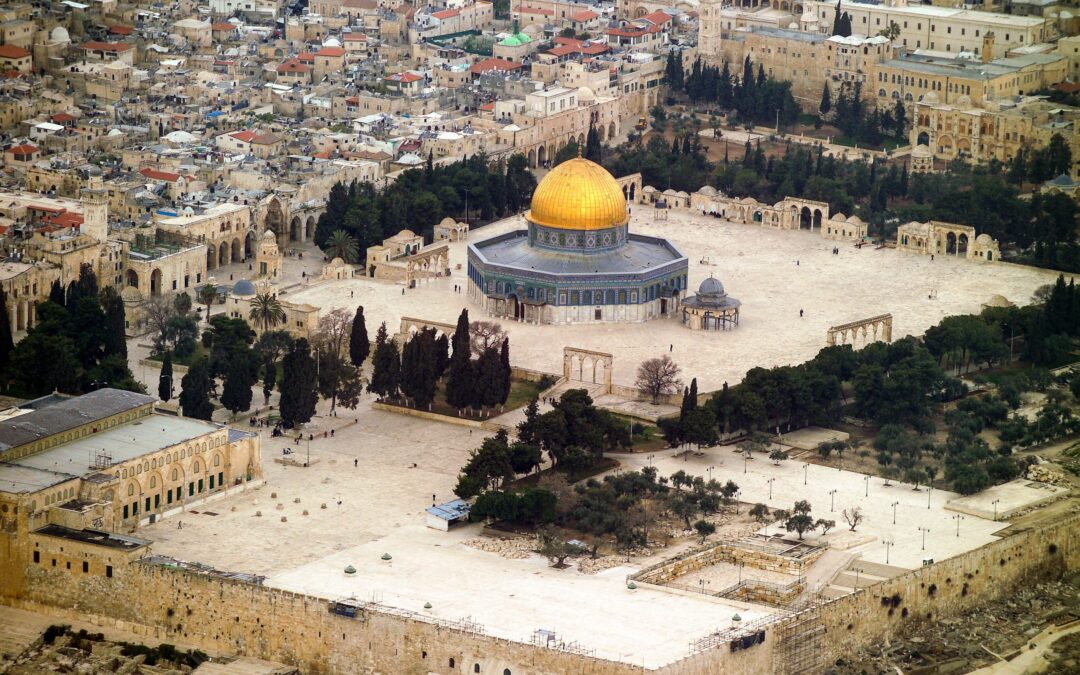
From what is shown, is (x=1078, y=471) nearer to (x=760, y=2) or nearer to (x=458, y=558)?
(x=458, y=558)

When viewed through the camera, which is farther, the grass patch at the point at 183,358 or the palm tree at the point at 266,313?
the palm tree at the point at 266,313

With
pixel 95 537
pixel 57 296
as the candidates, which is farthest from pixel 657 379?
pixel 95 537

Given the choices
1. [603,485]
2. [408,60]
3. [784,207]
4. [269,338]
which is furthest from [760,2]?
[603,485]

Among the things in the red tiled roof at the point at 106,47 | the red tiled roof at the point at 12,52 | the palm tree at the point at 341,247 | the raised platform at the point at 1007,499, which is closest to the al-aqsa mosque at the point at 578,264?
the palm tree at the point at 341,247

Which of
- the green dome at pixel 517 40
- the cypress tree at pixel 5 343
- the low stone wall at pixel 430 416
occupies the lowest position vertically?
the low stone wall at pixel 430 416

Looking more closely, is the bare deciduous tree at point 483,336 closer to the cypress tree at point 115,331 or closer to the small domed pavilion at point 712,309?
the small domed pavilion at point 712,309

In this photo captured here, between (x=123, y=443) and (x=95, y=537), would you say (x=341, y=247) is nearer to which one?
(x=123, y=443)
